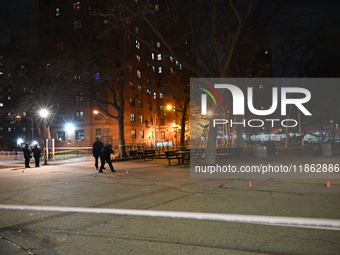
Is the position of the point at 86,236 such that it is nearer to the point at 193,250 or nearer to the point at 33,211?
the point at 193,250

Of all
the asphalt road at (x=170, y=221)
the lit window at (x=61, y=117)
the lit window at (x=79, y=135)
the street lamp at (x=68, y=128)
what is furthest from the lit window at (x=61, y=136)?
the asphalt road at (x=170, y=221)

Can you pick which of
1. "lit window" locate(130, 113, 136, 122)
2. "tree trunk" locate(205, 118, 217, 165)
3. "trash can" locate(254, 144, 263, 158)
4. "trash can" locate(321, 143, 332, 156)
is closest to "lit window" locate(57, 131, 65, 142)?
"lit window" locate(130, 113, 136, 122)

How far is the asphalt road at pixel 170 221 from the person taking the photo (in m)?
4.59

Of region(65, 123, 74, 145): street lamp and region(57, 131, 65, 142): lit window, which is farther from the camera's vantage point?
region(57, 131, 65, 142): lit window

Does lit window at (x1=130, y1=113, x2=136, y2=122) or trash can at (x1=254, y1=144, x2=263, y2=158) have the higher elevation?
lit window at (x1=130, y1=113, x2=136, y2=122)

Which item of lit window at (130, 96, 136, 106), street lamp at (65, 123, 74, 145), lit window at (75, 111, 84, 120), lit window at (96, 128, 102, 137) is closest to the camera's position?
lit window at (96, 128, 102, 137)

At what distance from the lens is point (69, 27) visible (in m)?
28.4

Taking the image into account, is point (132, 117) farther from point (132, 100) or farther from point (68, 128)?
point (68, 128)

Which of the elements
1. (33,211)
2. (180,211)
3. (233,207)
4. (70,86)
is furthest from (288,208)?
(70,86)

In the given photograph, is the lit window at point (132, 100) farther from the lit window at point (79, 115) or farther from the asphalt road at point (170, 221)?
the asphalt road at point (170, 221)

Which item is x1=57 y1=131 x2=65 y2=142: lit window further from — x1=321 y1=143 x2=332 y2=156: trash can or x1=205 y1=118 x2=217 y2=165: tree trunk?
x1=321 y1=143 x2=332 y2=156: trash can

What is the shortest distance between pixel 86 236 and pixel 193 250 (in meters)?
2.06

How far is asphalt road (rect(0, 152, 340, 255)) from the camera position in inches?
181

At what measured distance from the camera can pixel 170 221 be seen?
5.99 m
